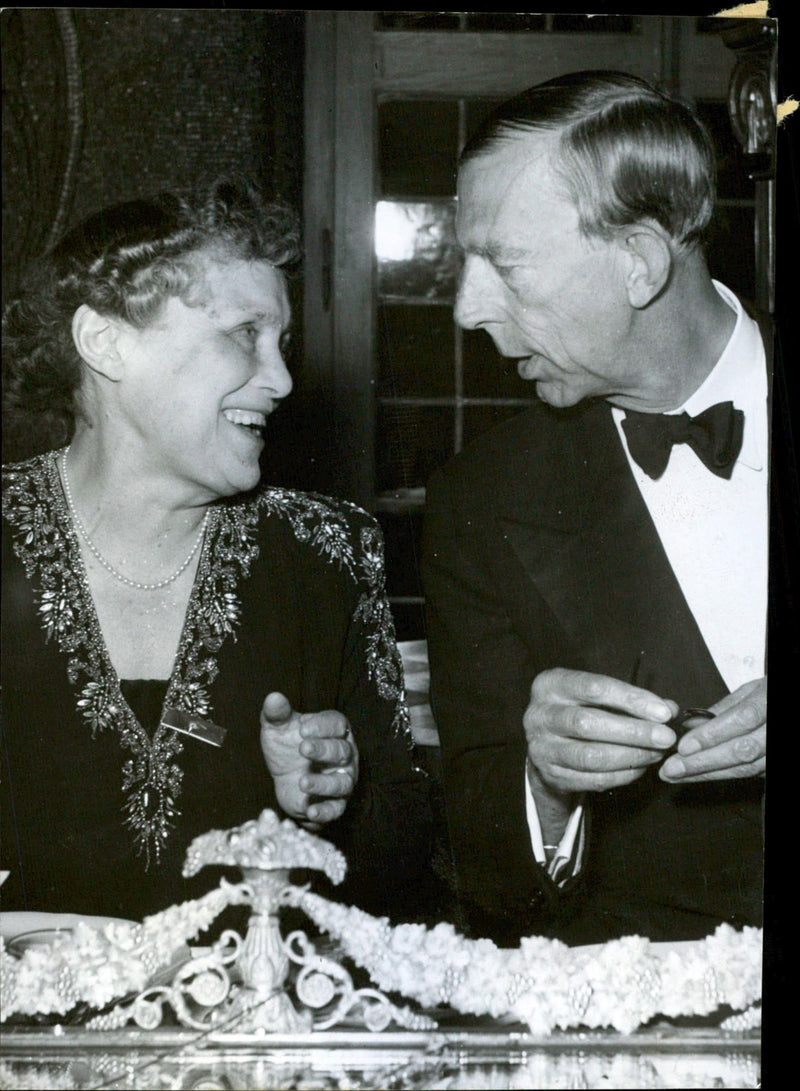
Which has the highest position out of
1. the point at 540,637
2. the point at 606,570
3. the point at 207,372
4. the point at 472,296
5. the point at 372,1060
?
the point at 472,296

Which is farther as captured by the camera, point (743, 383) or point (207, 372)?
point (743, 383)

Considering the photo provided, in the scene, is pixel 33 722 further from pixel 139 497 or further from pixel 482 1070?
pixel 482 1070

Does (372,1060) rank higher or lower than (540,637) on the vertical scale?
lower

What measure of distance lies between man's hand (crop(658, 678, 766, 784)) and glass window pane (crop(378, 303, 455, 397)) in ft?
2.15

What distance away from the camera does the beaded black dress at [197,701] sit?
1.96 m

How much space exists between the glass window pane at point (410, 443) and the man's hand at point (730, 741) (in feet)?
1.89

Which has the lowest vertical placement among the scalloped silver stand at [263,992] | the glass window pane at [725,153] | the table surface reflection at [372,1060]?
the table surface reflection at [372,1060]

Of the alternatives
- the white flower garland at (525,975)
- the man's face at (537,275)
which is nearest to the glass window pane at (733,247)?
the man's face at (537,275)

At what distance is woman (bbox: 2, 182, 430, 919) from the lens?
1920mm

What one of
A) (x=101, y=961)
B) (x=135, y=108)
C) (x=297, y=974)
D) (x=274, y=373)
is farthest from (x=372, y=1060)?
(x=135, y=108)

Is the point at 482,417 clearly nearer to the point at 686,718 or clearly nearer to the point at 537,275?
the point at 537,275

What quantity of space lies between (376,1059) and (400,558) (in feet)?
2.49

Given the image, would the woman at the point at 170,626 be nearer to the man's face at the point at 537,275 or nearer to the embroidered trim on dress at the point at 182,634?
the embroidered trim on dress at the point at 182,634

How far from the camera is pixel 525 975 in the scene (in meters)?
1.96
